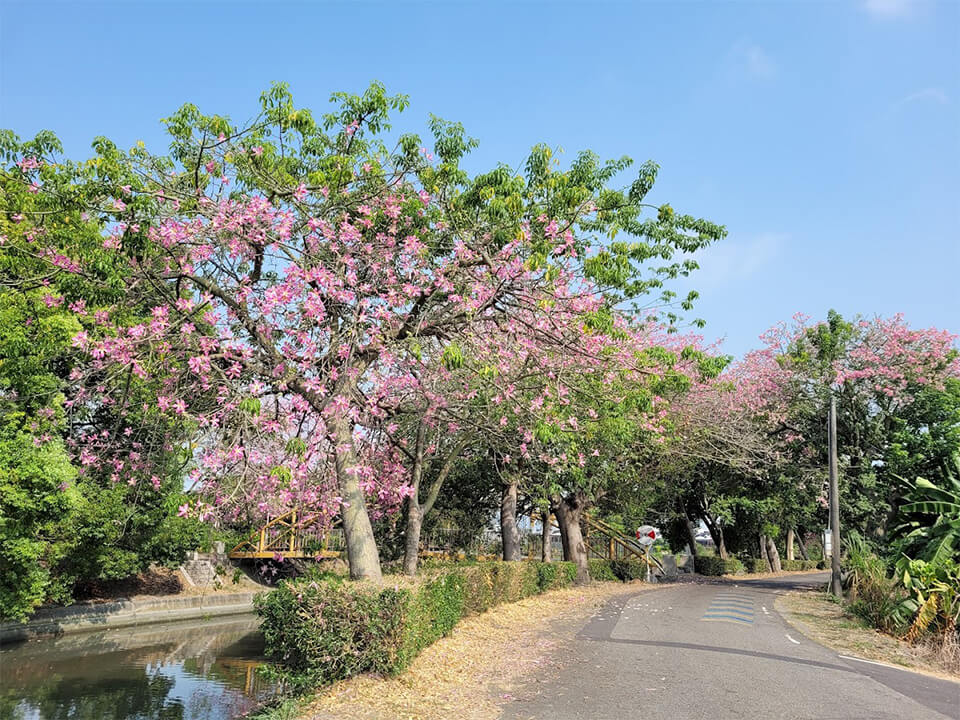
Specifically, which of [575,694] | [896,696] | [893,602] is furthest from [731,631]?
[575,694]

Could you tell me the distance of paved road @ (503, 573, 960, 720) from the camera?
7852mm

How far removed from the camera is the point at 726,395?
85.3 feet

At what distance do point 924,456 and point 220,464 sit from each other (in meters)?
22.2

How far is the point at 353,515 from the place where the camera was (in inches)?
404

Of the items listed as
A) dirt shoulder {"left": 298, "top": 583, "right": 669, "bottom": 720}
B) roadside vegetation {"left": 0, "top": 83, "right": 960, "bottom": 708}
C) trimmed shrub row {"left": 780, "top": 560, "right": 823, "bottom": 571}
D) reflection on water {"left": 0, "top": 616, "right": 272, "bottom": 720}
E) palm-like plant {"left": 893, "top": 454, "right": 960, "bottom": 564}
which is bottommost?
trimmed shrub row {"left": 780, "top": 560, "right": 823, "bottom": 571}

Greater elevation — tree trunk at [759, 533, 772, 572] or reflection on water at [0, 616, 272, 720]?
tree trunk at [759, 533, 772, 572]

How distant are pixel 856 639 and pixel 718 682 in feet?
19.6

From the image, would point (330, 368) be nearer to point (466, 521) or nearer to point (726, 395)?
point (466, 521)

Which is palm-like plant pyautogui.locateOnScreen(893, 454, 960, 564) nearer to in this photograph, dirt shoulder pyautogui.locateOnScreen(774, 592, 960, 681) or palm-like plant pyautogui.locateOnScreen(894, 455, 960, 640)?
palm-like plant pyautogui.locateOnScreen(894, 455, 960, 640)

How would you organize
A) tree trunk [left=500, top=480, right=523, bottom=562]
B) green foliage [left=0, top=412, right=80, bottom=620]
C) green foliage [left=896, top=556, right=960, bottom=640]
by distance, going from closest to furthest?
green foliage [left=896, top=556, right=960, bottom=640] → green foliage [left=0, top=412, right=80, bottom=620] → tree trunk [left=500, top=480, right=523, bottom=562]

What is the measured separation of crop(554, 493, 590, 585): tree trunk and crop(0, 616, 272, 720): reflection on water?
1132cm

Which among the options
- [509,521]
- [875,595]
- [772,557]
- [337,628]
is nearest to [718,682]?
[337,628]

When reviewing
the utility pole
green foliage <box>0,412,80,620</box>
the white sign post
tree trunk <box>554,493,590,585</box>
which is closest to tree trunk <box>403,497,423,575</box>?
green foliage <box>0,412,80,620</box>

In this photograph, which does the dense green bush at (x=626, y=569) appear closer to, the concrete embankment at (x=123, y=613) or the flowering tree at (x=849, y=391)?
the flowering tree at (x=849, y=391)
